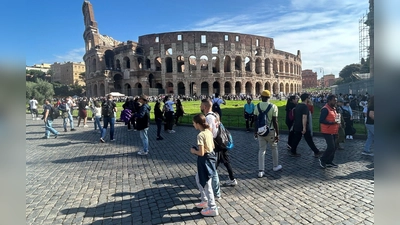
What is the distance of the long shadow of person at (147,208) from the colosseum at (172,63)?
39922 mm

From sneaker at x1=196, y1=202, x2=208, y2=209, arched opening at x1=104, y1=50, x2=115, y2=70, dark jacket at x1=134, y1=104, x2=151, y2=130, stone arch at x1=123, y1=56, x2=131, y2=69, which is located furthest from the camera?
arched opening at x1=104, y1=50, x2=115, y2=70

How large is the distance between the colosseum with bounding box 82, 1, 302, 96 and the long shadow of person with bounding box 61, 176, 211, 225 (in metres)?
39.9

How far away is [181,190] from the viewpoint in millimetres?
4070

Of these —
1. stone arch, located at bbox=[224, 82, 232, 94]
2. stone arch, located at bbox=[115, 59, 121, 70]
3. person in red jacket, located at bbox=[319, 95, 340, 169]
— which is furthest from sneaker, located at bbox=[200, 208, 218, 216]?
stone arch, located at bbox=[115, 59, 121, 70]

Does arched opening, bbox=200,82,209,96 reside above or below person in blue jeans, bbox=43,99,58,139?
above

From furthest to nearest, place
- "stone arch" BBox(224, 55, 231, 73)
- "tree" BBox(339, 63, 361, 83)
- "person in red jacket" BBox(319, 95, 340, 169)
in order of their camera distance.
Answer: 1. "stone arch" BBox(224, 55, 231, 73)
2. "tree" BBox(339, 63, 361, 83)
3. "person in red jacket" BBox(319, 95, 340, 169)

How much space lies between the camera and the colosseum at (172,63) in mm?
44406

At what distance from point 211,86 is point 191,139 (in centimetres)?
3771

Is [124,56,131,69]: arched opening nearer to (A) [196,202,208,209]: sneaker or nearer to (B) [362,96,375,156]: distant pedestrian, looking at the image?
(B) [362,96,375,156]: distant pedestrian

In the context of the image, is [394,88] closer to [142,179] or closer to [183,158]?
[142,179]

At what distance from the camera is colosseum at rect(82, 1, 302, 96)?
44406mm

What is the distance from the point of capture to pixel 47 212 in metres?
3.41

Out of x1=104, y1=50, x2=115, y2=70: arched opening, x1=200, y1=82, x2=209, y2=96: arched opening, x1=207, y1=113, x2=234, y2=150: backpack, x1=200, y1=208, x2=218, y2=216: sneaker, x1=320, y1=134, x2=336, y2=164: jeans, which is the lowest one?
x1=200, y1=208, x2=218, y2=216: sneaker

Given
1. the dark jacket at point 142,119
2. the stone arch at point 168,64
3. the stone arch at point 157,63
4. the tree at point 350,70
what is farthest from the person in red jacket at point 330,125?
the stone arch at point 168,64
